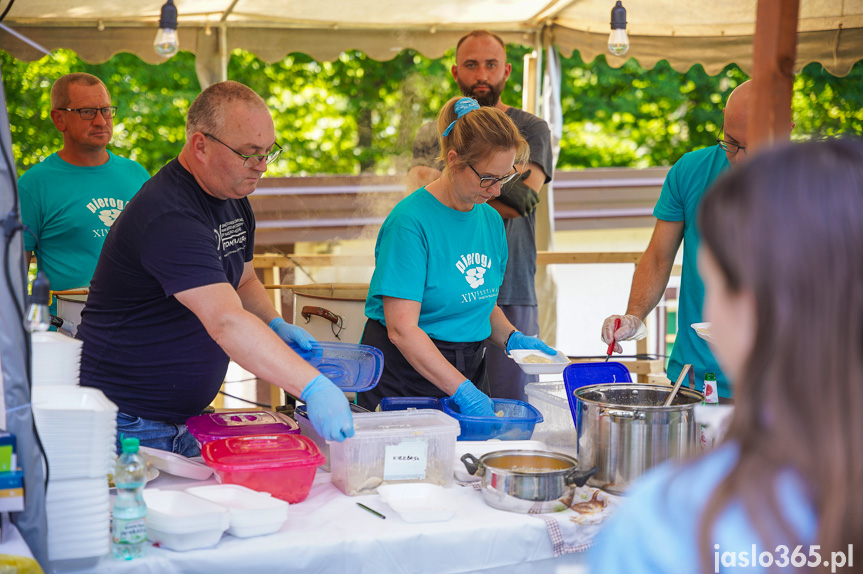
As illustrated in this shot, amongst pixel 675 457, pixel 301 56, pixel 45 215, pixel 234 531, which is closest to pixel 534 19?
pixel 45 215

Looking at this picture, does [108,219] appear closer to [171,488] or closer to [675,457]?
[171,488]

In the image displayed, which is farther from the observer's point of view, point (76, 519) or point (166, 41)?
point (166, 41)

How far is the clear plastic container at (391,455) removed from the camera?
5.87 ft

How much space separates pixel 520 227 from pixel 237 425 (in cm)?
203

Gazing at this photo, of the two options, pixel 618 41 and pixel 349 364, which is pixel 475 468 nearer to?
pixel 349 364

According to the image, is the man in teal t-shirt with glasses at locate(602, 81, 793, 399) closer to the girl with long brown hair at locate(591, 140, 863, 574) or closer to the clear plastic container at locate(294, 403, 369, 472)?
the clear plastic container at locate(294, 403, 369, 472)

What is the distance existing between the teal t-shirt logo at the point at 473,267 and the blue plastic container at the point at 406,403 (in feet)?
1.32

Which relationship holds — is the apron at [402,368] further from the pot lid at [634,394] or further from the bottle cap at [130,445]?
the bottle cap at [130,445]

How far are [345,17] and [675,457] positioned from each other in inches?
164

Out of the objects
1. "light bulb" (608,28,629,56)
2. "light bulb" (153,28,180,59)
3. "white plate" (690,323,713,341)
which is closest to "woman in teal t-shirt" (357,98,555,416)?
"white plate" (690,323,713,341)

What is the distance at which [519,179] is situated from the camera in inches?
137

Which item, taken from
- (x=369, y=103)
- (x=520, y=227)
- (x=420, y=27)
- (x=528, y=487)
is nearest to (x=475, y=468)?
(x=528, y=487)

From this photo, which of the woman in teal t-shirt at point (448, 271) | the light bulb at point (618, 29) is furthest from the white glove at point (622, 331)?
the light bulb at point (618, 29)

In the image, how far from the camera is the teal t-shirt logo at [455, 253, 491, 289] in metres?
2.54
